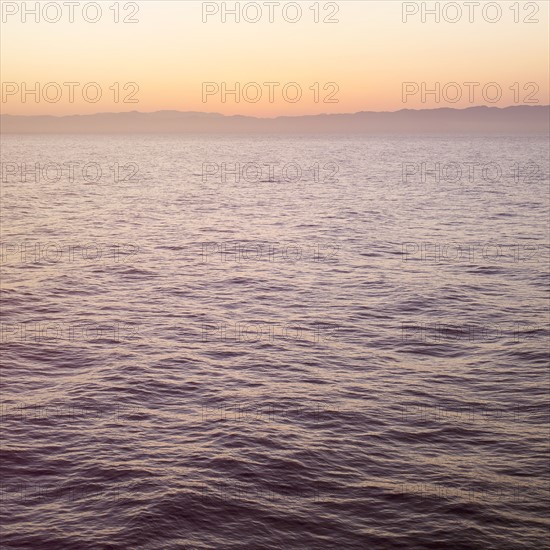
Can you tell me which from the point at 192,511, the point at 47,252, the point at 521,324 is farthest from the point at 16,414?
the point at 47,252

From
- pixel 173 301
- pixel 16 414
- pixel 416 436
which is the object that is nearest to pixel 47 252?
pixel 173 301

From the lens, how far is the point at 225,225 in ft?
265

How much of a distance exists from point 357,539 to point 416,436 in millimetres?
6964

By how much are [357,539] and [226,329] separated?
2037 cm

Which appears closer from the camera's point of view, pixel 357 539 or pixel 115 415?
pixel 357 539

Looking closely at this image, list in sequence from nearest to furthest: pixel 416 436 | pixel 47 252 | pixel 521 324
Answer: pixel 416 436 < pixel 521 324 < pixel 47 252

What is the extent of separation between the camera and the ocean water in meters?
21.3

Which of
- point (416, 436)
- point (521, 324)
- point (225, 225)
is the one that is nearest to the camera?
point (416, 436)

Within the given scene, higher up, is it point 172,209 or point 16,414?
point 172,209

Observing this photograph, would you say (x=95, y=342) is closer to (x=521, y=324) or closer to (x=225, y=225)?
(x=521, y=324)

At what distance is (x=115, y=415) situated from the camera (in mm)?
28094

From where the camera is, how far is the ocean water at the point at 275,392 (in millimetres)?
21344

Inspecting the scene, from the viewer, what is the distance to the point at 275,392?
30625 mm

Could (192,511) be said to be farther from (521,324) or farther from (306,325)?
(521,324)
